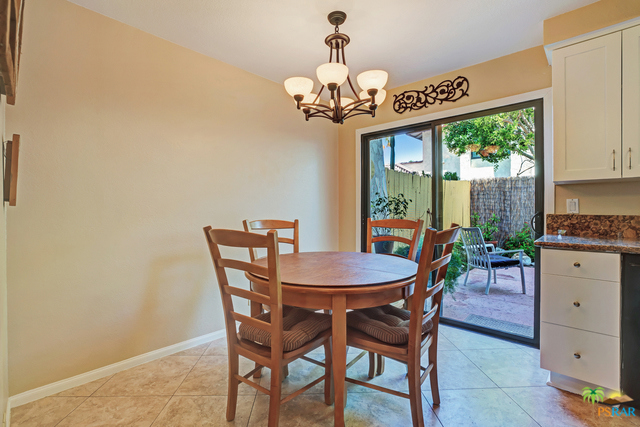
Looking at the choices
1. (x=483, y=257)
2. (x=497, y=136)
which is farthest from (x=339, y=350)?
(x=497, y=136)

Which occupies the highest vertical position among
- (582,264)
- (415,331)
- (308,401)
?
(582,264)

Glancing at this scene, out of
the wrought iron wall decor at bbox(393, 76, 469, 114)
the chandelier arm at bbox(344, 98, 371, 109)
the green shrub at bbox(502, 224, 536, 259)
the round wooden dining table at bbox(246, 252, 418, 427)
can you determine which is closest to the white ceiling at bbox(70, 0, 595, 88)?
the wrought iron wall decor at bbox(393, 76, 469, 114)

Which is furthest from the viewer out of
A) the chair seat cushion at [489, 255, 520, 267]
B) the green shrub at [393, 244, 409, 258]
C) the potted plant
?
the green shrub at [393, 244, 409, 258]

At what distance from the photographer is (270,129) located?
116 inches

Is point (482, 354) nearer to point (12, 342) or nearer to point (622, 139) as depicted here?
point (622, 139)

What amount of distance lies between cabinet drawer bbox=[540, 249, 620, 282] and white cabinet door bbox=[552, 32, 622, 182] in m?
0.56

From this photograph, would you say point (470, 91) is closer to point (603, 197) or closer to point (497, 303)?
point (603, 197)

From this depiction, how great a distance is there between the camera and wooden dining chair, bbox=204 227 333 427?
4.12 feet

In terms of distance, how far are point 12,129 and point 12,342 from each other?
3.94ft

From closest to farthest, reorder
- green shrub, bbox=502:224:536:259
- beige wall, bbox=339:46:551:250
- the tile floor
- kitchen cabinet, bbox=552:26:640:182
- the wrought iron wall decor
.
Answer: the tile floor
kitchen cabinet, bbox=552:26:640:182
beige wall, bbox=339:46:551:250
green shrub, bbox=502:224:536:259
the wrought iron wall decor

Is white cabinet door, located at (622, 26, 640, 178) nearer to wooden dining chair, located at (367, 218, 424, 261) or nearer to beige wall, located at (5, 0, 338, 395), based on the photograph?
wooden dining chair, located at (367, 218, 424, 261)

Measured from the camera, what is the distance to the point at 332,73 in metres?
1.66

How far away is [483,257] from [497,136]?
1.10 metres

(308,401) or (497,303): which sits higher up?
(497,303)
